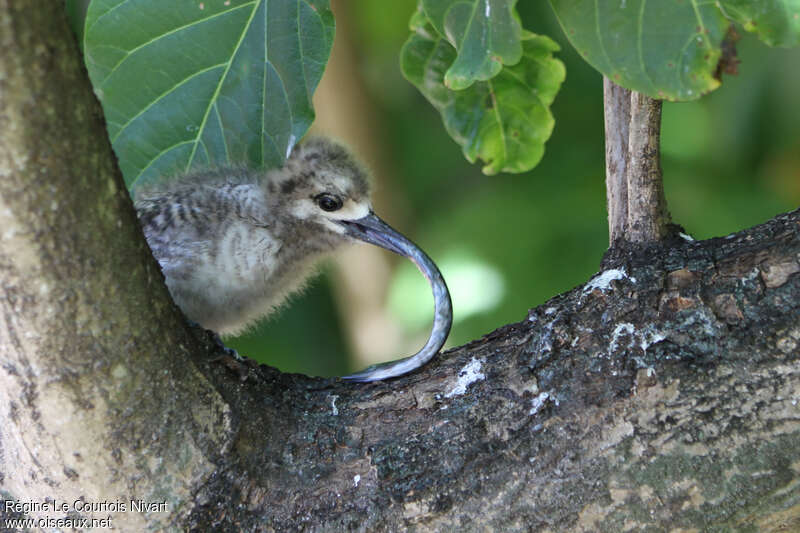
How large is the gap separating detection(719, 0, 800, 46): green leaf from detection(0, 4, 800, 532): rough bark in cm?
33

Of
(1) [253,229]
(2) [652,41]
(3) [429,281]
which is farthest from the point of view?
(1) [253,229]

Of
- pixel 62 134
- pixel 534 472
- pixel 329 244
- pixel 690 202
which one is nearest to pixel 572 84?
pixel 690 202

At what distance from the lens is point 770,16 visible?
169 centimetres

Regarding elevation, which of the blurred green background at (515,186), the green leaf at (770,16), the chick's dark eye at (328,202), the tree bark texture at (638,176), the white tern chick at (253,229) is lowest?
the white tern chick at (253,229)

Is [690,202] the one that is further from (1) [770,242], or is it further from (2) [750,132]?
(1) [770,242]

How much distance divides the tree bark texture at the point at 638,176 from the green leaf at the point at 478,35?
277 millimetres

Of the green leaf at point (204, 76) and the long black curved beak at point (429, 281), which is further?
the green leaf at point (204, 76)

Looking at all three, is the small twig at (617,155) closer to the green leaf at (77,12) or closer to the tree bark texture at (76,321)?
the tree bark texture at (76,321)

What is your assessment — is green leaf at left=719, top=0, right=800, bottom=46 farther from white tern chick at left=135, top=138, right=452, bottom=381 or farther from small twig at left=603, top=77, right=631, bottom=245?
white tern chick at left=135, top=138, right=452, bottom=381

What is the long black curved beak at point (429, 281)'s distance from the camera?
1883mm

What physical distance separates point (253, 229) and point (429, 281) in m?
0.54

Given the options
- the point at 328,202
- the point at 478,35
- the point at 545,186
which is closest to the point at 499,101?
the point at 328,202

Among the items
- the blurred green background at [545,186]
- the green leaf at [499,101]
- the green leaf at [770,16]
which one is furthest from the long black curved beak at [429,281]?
the blurred green background at [545,186]

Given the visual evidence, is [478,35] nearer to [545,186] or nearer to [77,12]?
[545,186]
